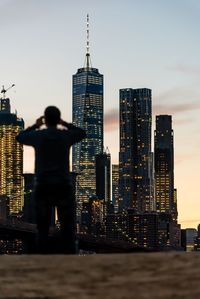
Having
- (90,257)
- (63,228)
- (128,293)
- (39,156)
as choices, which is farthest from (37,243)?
(128,293)

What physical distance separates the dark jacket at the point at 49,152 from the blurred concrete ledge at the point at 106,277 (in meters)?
5.26

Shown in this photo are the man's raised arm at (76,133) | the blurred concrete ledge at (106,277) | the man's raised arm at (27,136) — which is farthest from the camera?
the man's raised arm at (76,133)

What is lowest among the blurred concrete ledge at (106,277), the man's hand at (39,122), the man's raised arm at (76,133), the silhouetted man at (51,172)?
the blurred concrete ledge at (106,277)

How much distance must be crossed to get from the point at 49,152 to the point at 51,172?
20 centimetres

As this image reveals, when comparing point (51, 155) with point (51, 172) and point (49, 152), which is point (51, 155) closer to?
point (49, 152)

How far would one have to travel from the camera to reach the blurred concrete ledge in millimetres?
1607

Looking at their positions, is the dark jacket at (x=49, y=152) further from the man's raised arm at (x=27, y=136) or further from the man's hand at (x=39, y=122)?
the man's hand at (x=39, y=122)

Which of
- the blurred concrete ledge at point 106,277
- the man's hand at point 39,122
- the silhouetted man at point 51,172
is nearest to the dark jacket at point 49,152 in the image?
the silhouetted man at point 51,172

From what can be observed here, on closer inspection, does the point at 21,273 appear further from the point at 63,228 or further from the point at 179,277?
the point at 63,228

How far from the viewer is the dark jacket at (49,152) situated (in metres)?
7.31

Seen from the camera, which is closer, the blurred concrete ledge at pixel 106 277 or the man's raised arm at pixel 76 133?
the blurred concrete ledge at pixel 106 277

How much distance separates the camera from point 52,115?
24.1 ft

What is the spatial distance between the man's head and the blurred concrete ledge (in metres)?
5.29

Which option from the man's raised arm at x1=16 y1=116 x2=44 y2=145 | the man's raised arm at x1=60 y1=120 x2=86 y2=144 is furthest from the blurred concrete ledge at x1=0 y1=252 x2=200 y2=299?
the man's raised arm at x1=60 y1=120 x2=86 y2=144
